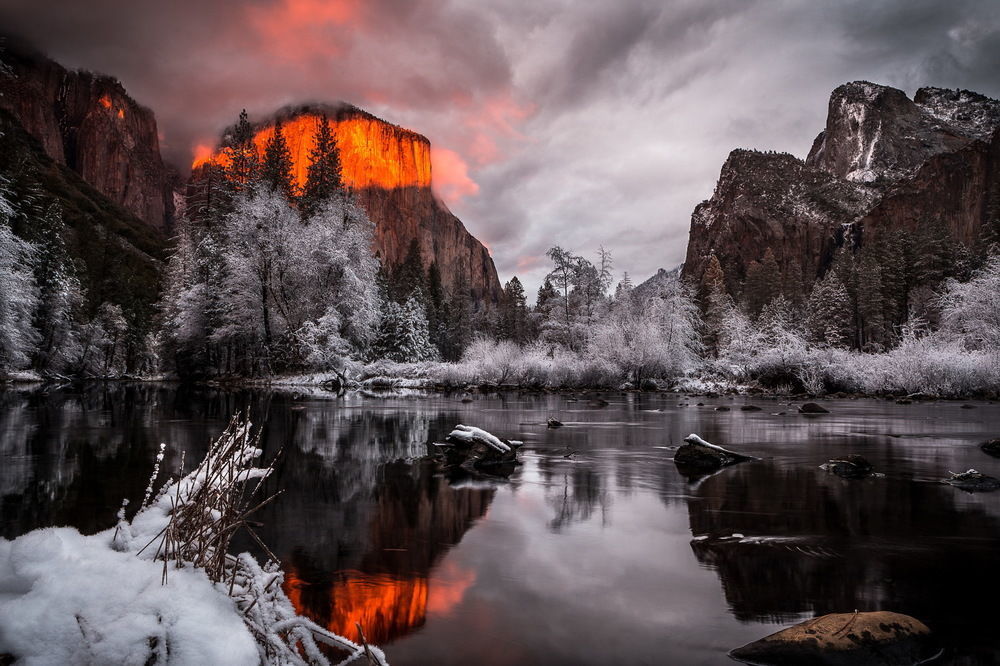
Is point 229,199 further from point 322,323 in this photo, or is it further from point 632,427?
point 632,427

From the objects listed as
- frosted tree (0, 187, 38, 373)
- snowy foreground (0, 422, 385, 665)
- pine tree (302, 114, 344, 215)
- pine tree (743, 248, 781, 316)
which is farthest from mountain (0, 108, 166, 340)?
pine tree (743, 248, 781, 316)

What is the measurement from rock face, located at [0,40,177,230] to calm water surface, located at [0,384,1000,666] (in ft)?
600

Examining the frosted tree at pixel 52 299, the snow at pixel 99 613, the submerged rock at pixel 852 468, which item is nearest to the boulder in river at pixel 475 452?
the submerged rock at pixel 852 468

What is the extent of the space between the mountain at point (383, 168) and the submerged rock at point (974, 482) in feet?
487

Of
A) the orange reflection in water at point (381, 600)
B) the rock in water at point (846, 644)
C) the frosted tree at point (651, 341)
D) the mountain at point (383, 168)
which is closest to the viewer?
the rock in water at point (846, 644)

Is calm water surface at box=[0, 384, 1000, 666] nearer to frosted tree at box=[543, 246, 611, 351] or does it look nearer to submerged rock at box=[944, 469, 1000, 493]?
submerged rock at box=[944, 469, 1000, 493]

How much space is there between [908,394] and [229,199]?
51.1 m

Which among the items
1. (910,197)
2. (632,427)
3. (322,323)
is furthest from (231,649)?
(910,197)

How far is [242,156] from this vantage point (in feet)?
151

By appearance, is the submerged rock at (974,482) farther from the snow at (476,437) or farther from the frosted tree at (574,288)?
the frosted tree at (574,288)

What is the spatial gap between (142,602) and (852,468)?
10.6 meters

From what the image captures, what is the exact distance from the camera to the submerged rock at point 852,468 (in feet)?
30.9

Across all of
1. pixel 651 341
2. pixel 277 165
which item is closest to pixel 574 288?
pixel 651 341

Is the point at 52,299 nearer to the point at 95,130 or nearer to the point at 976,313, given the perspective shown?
the point at 976,313
